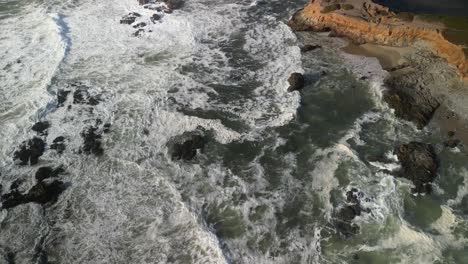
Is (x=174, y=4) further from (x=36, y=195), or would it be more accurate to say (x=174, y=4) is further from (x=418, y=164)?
(x=418, y=164)

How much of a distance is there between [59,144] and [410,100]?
45.8 feet

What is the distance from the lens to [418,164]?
1502cm

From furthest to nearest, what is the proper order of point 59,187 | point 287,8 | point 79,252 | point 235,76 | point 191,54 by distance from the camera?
Result: point 287,8, point 191,54, point 235,76, point 59,187, point 79,252

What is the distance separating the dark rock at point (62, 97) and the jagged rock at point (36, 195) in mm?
4740

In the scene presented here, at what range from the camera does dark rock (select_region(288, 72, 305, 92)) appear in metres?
18.6

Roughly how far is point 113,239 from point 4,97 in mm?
9635

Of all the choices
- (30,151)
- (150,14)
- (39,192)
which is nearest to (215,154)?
(39,192)

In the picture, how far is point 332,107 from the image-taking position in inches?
698

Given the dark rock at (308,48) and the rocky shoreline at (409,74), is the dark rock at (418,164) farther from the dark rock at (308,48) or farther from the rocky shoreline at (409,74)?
the dark rock at (308,48)

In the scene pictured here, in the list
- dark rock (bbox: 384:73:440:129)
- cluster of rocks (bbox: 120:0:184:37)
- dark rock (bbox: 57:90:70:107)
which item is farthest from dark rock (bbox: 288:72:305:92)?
dark rock (bbox: 57:90:70:107)

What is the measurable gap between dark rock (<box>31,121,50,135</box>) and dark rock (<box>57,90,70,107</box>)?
4.04 ft

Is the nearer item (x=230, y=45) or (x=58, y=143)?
(x=58, y=143)

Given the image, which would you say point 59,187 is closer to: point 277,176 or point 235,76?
point 277,176

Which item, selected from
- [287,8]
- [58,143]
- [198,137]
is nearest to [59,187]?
[58,143]
